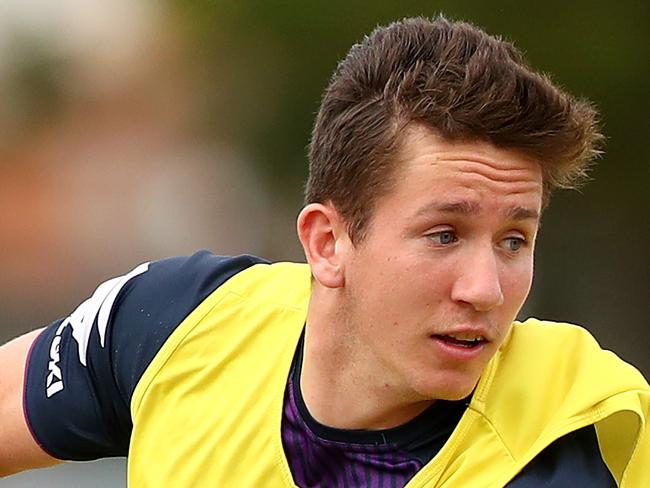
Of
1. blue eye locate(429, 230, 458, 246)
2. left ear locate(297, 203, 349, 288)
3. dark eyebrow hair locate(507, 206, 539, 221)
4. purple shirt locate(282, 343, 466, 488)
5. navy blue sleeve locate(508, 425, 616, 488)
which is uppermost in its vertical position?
dark eyebrow hair locate(507, 206, 539, 221)

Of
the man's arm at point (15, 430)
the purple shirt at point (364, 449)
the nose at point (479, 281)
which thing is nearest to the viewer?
the nose at point (479, 281)

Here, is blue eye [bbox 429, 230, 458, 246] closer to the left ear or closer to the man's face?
the man's face

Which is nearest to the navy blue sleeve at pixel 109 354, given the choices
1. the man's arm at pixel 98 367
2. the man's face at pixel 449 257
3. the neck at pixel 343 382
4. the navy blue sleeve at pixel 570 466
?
the man's arm at pixel 98 367

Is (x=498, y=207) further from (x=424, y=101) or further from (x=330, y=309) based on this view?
(x=330, y=309)

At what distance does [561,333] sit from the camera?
2.58 m

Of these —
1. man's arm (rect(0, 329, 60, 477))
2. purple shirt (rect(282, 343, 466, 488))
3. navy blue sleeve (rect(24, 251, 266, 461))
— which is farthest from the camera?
man's arm (rect(0, 329, 60, 477))

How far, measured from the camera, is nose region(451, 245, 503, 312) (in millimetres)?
2363

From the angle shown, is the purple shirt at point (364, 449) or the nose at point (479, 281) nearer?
the nose at point (479, 281)

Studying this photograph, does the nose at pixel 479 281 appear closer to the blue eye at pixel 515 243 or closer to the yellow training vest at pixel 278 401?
the blue eye at pixel 515 243

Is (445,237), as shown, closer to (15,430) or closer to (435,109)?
(435,109)

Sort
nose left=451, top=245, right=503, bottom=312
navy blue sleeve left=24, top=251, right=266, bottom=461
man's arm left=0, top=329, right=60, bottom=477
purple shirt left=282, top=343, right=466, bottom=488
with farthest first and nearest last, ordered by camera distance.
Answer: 1. man's arm left=0, top=329, right=60, bottom=477
2. navy blue sleeve left=24, top=251, right=266, bottom=461
3. purple shirt left=282, top=343, right=466, bottom=488
4. nose left=451, top=245, right=503, bottom=312

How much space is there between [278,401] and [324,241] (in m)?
0.31

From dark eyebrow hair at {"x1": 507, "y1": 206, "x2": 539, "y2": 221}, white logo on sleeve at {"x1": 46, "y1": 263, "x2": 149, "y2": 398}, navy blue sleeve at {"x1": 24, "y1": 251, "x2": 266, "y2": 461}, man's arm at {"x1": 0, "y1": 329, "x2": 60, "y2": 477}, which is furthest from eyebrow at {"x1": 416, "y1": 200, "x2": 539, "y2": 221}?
man's arm at {"x1": 0, "y1": 329, "x2": 60, "y2": 477}

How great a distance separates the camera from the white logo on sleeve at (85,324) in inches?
115
